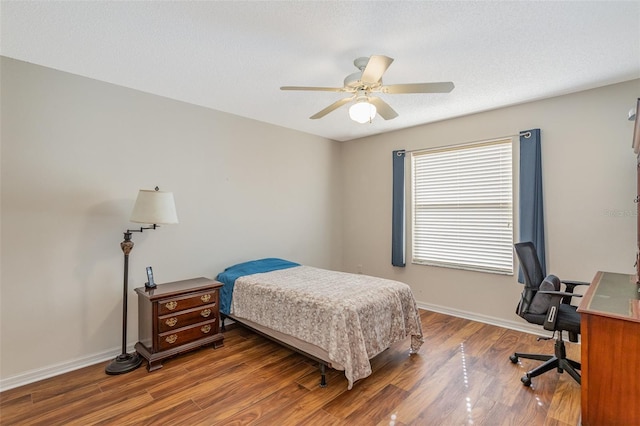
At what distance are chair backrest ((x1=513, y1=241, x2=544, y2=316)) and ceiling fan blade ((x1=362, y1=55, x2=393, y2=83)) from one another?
6.18 ft

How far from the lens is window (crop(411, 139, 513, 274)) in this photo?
140 inches

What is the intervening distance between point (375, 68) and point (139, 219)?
223 cm

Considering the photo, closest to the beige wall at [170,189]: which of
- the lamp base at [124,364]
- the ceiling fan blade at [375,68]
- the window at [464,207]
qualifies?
the window at [464,207]

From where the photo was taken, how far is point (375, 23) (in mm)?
1896

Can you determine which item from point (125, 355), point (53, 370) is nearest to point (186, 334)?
point (125, 355)

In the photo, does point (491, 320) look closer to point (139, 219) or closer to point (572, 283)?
point (572, 283)

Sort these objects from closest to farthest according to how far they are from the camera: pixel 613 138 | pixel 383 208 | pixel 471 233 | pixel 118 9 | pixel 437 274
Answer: pixel 118 9
pixel 613 138
pixel 471 233
pixel 437 274
pixel 383 208

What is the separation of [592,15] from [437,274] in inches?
120

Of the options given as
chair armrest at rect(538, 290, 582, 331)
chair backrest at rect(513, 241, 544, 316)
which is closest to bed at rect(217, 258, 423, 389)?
chair backrest at rect(513, 241, 544, 316)

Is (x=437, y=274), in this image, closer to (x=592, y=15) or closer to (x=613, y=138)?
(x=613, y=138)

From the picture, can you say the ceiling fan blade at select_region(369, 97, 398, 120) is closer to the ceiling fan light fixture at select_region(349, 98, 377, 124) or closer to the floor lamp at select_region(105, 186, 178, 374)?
the ceiling fan light fixture at select_region(349, 98, 377, 124)

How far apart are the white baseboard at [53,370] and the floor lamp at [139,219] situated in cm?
17

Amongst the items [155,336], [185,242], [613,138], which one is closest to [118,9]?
[185,242]

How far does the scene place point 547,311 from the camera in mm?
2307
